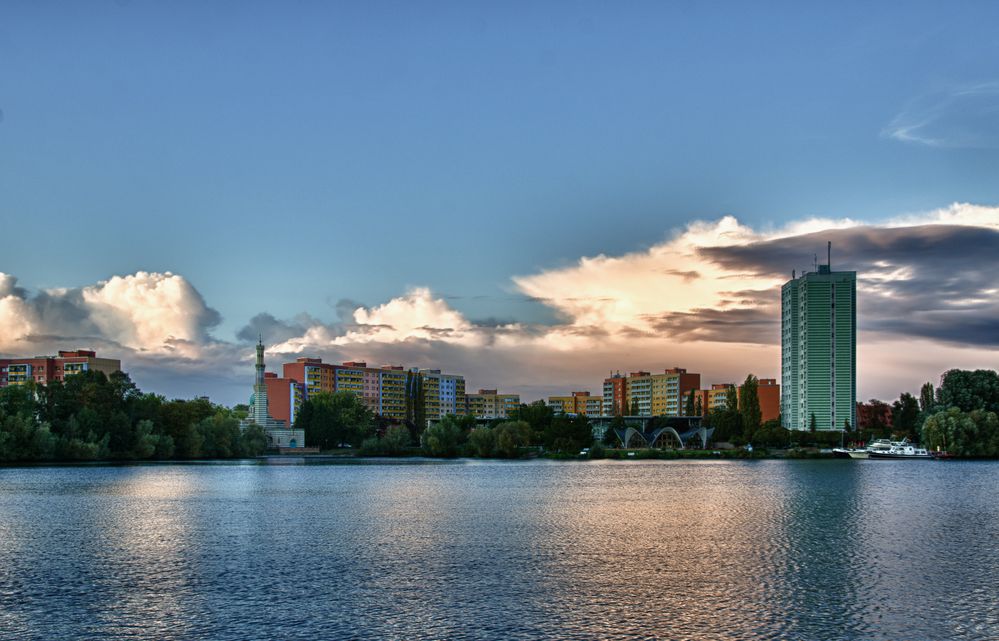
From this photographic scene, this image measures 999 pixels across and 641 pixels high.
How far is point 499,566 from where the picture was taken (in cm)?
3784

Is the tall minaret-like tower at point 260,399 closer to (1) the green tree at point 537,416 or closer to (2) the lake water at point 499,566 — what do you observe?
(1) the green tree at point 537,416

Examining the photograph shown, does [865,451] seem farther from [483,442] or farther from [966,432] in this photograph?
[483,442]

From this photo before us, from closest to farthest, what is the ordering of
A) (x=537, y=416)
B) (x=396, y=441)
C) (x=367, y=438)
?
(x=396, y=441) < (x=537, y=416) < (x=367, y=438)

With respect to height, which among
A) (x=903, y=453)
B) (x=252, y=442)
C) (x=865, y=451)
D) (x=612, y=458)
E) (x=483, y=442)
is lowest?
(x=612, y=458)

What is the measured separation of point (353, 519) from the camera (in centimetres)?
5603

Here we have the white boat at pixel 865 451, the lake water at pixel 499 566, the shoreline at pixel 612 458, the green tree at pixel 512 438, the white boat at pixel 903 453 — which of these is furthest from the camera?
the green tree at pixel 512 438

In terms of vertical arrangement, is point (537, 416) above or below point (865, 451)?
above

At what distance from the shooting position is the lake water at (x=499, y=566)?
91.5 ft

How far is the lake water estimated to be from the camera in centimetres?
2788

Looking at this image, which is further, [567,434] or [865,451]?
[567,434]

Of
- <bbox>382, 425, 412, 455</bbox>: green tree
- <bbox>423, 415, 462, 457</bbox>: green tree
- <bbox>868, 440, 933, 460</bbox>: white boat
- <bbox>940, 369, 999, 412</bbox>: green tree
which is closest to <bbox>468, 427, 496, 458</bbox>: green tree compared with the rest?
<bbox>423, 415, 462, 457</bbox>: green tree

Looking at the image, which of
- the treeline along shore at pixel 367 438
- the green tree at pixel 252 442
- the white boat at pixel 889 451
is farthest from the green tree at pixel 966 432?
the green tree at pixel 252 442

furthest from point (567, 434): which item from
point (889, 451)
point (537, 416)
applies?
point (889, 451)

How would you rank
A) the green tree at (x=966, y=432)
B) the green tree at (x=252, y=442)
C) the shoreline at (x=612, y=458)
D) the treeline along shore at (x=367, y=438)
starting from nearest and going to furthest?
the treeline along shore at (x=367, y=438) → the green tree at (x=966, y=432) → the shoreline at (x=612, y=458) → the green tree at (x=252, y=442)
